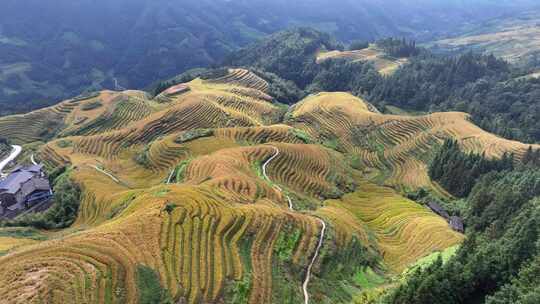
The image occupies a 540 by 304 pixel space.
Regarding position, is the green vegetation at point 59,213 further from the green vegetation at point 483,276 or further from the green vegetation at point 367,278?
the green vegetation at point 483,276

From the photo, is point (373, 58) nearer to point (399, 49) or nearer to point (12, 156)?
point (399, 49)

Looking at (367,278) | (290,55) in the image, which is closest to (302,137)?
(367,278)

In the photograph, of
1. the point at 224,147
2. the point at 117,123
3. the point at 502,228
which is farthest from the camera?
the point at 117,123

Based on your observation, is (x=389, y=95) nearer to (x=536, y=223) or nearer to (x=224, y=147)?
(x=224, y=147)

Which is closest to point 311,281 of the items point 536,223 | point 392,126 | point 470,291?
point 470,291

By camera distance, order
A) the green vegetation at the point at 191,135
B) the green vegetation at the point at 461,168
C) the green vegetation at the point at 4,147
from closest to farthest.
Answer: the green vegetation at the point at 461,168
the green vegetation at the point at 191,135
the green vegetation at the point at 4,147

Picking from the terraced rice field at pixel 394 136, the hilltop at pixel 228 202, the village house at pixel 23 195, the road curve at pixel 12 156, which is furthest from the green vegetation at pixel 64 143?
the terraced rice field at pixel 394 136

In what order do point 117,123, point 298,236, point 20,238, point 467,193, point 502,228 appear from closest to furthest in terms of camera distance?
1. point 298,236
2. point 502,228
3. point 20,238
4. point 467,193
5. point 117,123
